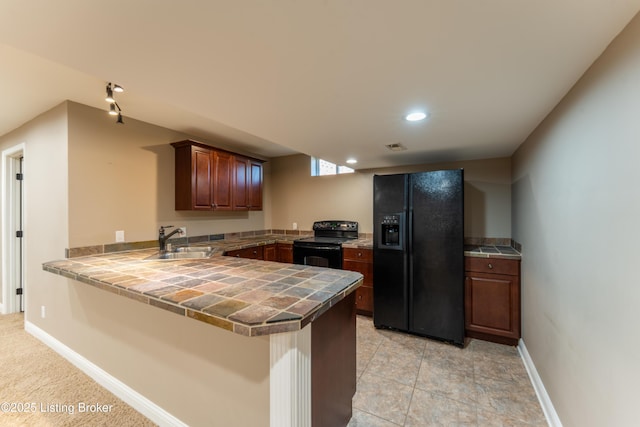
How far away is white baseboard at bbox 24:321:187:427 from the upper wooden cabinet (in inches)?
67.1

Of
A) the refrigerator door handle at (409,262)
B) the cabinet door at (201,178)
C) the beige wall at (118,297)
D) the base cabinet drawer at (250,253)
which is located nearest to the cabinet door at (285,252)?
the base cabinet drawer at (250,253)

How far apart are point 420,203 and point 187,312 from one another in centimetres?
246

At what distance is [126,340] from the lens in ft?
6.15

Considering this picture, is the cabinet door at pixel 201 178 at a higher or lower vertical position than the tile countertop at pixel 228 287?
higher

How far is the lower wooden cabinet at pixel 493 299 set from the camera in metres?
2.62

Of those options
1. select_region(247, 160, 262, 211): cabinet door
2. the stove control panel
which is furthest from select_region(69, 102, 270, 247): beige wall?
the stove control panel

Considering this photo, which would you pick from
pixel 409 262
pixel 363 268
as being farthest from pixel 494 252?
pixel 363 268

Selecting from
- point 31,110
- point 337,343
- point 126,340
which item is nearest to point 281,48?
point 337,343

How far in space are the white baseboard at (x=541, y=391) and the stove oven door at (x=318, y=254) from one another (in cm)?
202

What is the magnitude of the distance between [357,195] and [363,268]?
1.21 metres

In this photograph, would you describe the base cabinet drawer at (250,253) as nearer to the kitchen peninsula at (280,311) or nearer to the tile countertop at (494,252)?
the kitchen peninsula at (280,311)

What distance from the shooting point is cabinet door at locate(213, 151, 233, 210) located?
3484mm

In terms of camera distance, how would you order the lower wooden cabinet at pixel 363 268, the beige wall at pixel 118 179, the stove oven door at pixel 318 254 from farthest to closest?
1. the stove oven door at pixel 318 254
2. the lower wooden cabinet at pixel 363 268
3. the beige wall at pixel 118 179

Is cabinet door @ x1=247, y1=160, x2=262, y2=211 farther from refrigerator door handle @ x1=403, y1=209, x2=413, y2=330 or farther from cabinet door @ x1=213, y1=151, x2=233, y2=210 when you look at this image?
refrigerator door handle @ x1=403, y1=209, x2=413, y2=330
